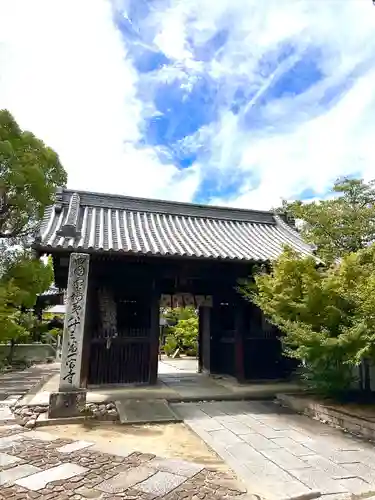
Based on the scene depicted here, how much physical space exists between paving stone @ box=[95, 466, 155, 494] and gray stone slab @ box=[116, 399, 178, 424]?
2131 millimetres

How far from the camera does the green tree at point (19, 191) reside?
18.1ft

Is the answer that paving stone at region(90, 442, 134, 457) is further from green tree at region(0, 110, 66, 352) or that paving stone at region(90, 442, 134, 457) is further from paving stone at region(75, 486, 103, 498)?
green tree at region(0, 110, 66, 352)

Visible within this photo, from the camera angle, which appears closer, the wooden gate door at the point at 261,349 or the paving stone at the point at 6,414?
the paving stone at the point at 6,414

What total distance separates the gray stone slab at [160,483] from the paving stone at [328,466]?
67.9 inches

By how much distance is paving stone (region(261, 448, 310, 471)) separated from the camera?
4.49 m

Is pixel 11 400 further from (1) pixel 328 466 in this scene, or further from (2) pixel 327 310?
(2) pixel 327 310

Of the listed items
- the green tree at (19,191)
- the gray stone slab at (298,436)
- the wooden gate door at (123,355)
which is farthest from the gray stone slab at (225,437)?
the wooden gate door at (123,355)

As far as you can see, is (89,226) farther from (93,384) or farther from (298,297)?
(298,297)

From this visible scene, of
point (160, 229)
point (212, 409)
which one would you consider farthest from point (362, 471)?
point (160, 229)

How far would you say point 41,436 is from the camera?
18.2 feet

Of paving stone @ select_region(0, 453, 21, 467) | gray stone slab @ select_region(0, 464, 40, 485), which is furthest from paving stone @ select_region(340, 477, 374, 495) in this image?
paving stone @ select_region(0, 453, 21, 467)

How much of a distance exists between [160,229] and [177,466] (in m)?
7.24

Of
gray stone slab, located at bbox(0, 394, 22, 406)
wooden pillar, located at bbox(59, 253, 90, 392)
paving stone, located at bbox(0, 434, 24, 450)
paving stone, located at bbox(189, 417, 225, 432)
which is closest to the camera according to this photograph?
paving stone, located at bbox(0, 434, 24, 450)

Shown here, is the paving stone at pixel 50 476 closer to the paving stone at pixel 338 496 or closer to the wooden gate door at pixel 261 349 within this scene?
Answer: the paving stone at pixel 338 496
